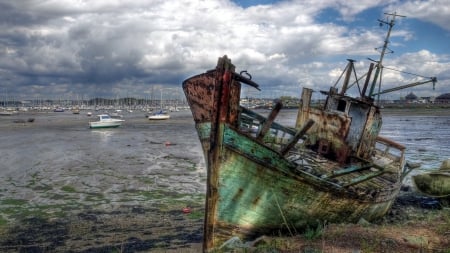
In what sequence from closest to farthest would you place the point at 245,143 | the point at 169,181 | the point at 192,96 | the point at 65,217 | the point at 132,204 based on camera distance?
1. the point at 245,143
2. the point at 192,96
3. the point at 65,217
4. the point at 132,204
5. the point at 169,181

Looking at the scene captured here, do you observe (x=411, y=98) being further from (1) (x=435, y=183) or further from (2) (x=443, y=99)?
(1) (x=435, y=183)

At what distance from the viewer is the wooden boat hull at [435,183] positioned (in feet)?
47.3

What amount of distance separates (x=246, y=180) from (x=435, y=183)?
9.77m

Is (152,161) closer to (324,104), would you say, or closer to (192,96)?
(324,104)

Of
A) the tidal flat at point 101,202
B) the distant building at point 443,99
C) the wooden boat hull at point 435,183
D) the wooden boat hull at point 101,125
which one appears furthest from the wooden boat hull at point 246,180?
the distant building at point 443,99

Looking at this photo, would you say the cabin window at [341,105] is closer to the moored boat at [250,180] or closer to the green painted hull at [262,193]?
the moored boat at [250,180]

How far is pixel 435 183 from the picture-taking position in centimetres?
1468

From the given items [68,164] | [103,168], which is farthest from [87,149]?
[103,168]

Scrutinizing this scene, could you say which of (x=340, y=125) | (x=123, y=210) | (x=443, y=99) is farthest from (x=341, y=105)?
(x=443, y=99)

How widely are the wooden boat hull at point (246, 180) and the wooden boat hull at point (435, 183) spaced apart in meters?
6.36

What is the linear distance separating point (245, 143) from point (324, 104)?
6.38 m

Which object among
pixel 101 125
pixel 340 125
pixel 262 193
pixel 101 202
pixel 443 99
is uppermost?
pixel 443 99

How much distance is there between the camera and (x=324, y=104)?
45.4 feet

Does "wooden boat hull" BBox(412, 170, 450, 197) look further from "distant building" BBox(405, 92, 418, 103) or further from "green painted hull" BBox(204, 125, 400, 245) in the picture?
"distant building" BBox(405, 92, 418, 103)
